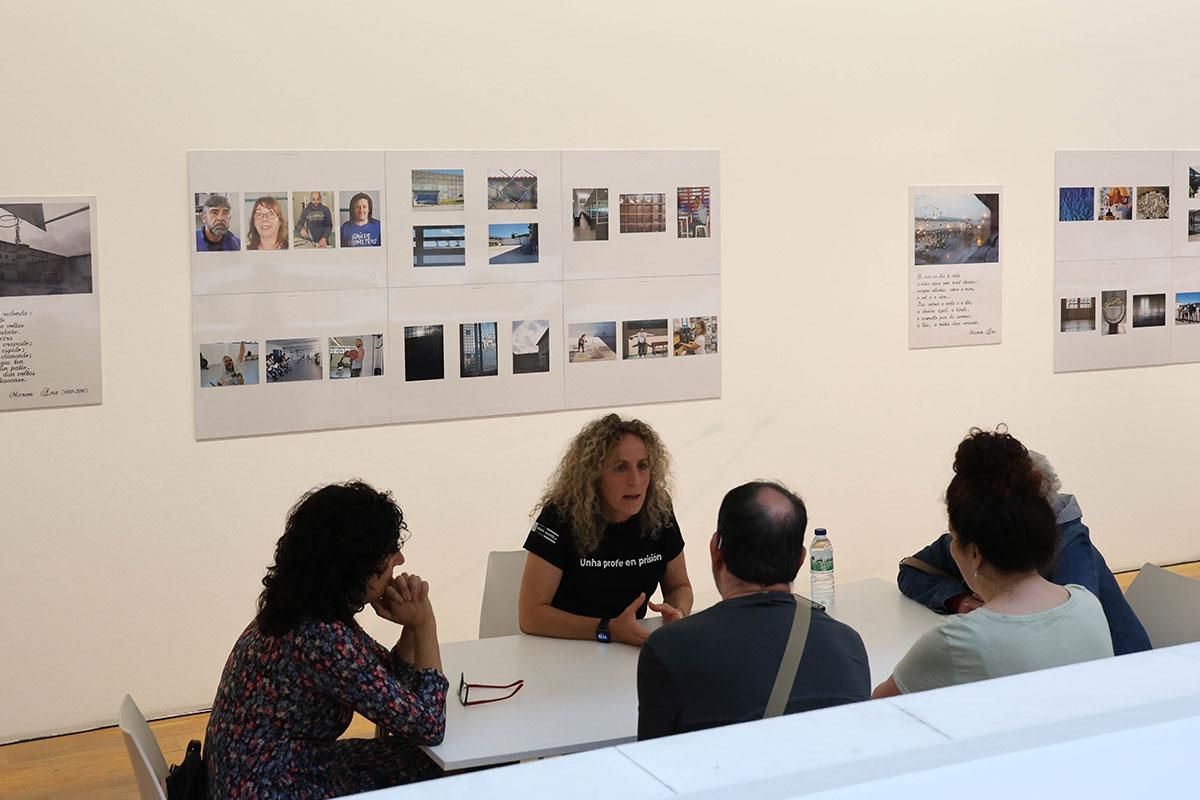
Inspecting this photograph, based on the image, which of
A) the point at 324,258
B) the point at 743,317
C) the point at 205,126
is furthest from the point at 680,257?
the point at 205,126

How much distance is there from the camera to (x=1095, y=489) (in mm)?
7719

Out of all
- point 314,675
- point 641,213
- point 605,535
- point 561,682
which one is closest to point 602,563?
point 605,535

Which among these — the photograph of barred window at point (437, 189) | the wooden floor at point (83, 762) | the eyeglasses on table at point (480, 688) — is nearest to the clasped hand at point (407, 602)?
the eyeglasses on table at point (480, 688)

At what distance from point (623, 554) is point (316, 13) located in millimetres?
2821

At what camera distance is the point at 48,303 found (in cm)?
538

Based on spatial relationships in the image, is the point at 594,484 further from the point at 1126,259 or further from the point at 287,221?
the point at 1126,259

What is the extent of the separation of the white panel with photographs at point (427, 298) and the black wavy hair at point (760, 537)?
318 cm

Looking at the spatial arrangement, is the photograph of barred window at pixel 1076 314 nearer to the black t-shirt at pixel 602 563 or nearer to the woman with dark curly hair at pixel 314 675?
the black t-shirt at pixel 602 563

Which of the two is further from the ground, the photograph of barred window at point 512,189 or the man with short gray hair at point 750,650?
the photograph of barred window at point 512,189

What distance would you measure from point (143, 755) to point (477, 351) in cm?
332

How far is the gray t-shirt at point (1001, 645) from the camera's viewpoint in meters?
3.08

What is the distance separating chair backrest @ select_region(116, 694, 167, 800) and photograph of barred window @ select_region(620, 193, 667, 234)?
3700mm

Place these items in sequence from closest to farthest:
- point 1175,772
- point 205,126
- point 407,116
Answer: point 1175,772
point 205,126
point 407,116

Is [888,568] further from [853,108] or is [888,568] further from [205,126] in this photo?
[205,126]
